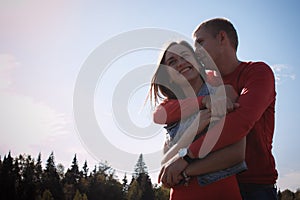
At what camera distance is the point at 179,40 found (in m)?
3.37

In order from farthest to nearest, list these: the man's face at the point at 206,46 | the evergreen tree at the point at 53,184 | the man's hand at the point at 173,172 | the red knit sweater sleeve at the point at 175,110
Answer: the evergreen tree at the point at 53,184
the man's face at the point at 206,46
the red knit sweater sleeve at the point at 175,110
the man's hand at the point at 173,172

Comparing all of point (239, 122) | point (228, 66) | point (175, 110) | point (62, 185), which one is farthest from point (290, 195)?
point (239, 122)

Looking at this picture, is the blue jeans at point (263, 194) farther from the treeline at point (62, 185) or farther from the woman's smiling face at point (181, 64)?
the treeline at point (62, 185)

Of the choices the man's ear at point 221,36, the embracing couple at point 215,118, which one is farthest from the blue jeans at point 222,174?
the man's ear at point 221,36

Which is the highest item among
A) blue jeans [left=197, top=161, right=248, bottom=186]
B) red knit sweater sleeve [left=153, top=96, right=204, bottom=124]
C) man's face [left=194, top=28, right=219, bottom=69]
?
man's face [left=194, top=28, right=219, bottom=69]

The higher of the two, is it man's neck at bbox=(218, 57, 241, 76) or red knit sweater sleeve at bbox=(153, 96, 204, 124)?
man's neck at bbox=(218, 57, 241, 76)

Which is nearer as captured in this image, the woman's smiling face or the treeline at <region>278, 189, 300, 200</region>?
the woman's smiling face

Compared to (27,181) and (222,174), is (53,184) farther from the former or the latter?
(222,174)

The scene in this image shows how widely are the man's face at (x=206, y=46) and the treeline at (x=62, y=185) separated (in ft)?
165

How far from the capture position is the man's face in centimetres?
331

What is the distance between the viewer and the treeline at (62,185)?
52.3m

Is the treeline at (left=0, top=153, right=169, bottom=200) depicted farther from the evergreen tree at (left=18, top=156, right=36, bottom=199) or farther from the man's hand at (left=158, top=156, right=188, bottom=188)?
the man's hand at (left=158, top=156, right=188, bottom=188)

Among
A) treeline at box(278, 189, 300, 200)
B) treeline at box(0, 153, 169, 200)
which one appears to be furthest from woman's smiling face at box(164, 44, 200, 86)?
treeline at box(278, 189, 300, 200)

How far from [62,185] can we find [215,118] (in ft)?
Answer: 233
